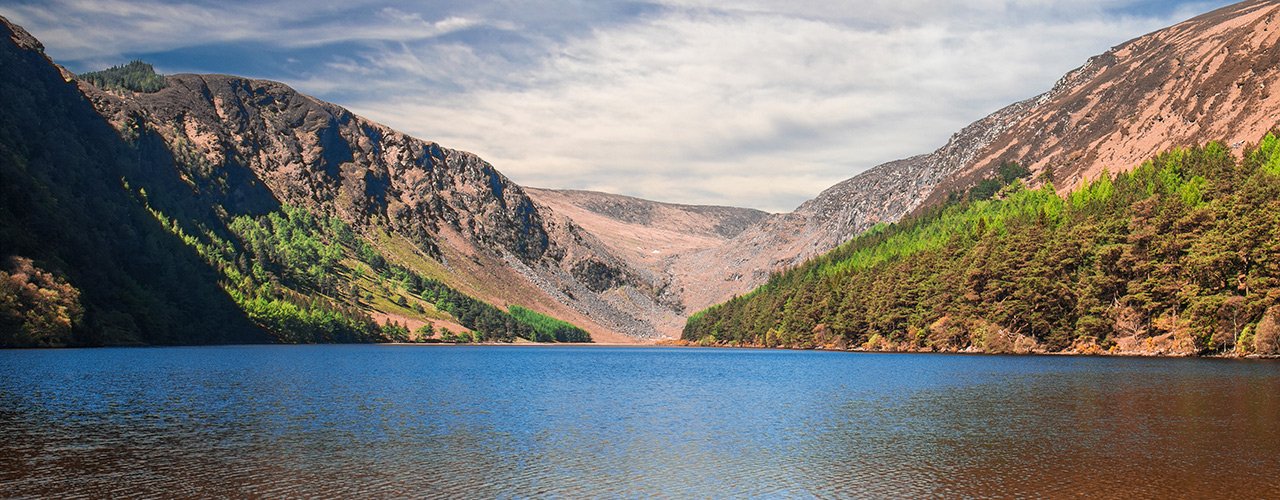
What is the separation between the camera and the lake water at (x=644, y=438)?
3450cm

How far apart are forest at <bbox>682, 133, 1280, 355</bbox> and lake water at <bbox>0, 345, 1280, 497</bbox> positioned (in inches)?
1508

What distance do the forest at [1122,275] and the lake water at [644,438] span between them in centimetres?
3829

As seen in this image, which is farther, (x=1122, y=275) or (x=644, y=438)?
(x=1122, y=275)

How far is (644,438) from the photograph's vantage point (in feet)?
156

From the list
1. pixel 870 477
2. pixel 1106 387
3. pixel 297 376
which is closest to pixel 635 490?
pixel 870 477

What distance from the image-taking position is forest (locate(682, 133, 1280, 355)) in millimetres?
111688

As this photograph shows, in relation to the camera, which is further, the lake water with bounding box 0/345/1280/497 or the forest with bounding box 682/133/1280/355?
the forest with bounding box 682/133/1280/355

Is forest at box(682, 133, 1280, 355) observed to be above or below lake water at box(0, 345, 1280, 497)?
above

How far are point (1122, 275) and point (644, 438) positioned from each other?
112 metres

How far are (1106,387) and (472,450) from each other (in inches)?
2201

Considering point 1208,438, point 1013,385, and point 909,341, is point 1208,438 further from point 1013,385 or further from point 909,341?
point 909,341

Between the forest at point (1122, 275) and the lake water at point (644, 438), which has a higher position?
the forest at point (1122, 275)

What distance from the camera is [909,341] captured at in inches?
7259

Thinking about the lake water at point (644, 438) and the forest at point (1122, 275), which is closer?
the lake water at point (644, 438)
